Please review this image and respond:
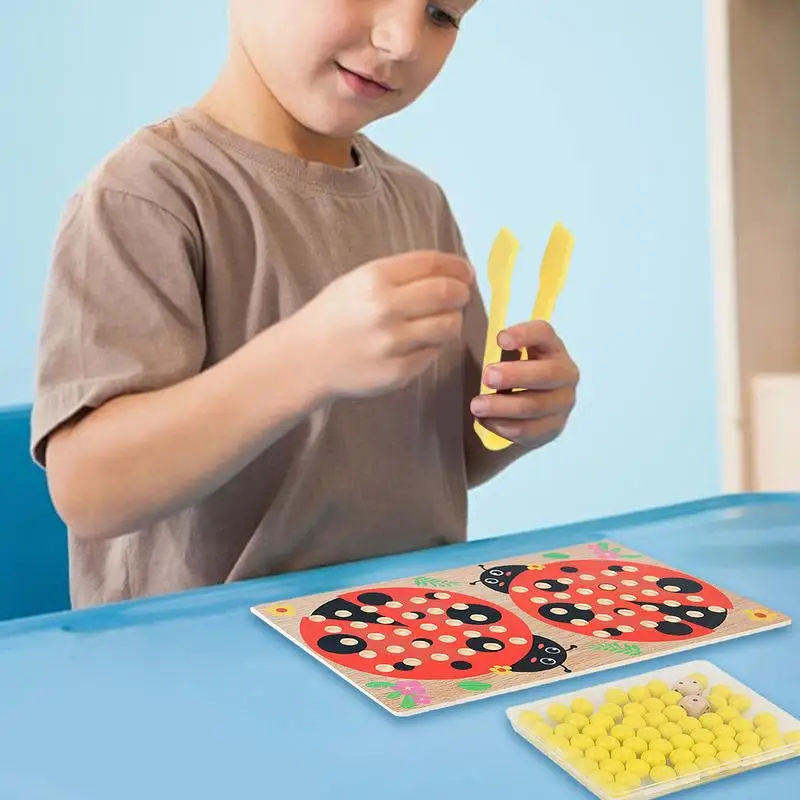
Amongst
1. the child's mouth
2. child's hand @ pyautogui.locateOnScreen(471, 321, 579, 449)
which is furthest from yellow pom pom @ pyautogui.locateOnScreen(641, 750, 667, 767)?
the child's mouth

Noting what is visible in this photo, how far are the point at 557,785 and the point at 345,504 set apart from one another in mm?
331

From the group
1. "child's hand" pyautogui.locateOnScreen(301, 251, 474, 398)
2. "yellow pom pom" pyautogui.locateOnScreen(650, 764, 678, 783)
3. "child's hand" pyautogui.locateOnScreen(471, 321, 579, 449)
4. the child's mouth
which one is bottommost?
"yellow pom pom" pyautogui.locateOnScreen(650, 764, 678, 783)

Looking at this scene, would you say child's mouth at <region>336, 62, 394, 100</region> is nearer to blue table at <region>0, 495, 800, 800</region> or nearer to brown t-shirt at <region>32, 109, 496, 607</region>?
brown t-shirt at <region>32, 109, 496, 607</region>

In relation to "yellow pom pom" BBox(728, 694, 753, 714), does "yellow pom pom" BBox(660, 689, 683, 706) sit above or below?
above

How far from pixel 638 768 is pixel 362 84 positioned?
15.3 inches

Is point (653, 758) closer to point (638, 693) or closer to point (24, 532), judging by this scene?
point (638, 693)

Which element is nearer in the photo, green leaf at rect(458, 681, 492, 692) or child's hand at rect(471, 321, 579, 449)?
green leaf at rect(458, 681, 492, 692)

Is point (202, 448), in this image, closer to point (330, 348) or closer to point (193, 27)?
point (330, 348)

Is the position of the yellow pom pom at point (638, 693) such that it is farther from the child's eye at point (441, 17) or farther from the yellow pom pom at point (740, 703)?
the child's eye at point (441, 17)

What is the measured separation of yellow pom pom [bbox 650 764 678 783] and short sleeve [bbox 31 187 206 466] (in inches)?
12.0

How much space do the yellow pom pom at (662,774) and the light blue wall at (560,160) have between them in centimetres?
131

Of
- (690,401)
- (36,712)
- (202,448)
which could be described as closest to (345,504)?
(202,448)

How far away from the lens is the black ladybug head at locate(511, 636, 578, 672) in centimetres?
40

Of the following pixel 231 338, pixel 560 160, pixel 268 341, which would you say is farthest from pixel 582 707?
pixel 560 160
